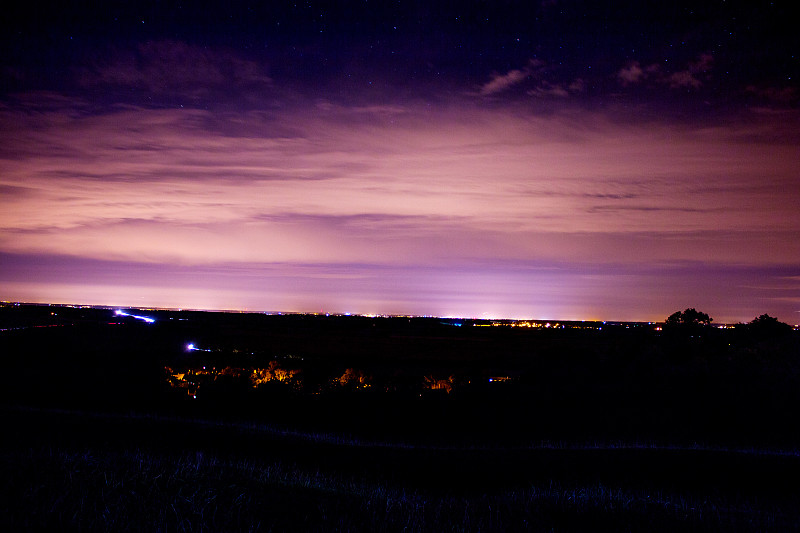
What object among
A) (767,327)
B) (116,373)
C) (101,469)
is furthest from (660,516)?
Result: (767,327)

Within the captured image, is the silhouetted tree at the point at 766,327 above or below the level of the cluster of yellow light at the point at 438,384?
above

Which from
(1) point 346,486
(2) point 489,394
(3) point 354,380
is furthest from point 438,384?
(1) point 346,486

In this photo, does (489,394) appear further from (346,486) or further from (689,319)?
(689,319)

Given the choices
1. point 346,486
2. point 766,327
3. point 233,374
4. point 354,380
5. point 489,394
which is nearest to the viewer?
point 346,486

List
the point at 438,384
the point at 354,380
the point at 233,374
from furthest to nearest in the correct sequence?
1. the point at 354,380
2. the point at 438,384
3. the point at 233,374

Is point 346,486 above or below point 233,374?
above

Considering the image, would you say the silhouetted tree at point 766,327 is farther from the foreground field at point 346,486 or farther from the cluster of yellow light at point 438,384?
the foreground field at point 346,486

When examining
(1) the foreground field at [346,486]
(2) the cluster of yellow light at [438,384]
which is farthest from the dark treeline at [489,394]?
(1) the foreground field at [346,486]

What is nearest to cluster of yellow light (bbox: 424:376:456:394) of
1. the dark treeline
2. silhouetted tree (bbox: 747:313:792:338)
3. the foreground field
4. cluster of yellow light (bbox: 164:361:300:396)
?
the dark treeline

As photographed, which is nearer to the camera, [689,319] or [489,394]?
[489,394]

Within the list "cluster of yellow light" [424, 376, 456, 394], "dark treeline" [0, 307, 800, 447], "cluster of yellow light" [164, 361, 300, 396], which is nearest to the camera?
"dark treeline" [0, 307, 800, 447]

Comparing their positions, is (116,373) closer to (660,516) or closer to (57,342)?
(57,342)

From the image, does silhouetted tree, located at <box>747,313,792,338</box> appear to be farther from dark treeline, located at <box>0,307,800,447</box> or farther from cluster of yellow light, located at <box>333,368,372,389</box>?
cluster of yellow light, located at <box>333,368,372,389</box>

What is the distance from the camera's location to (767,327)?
43.8m
